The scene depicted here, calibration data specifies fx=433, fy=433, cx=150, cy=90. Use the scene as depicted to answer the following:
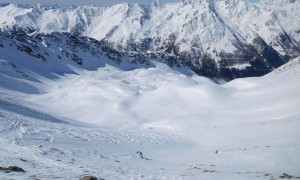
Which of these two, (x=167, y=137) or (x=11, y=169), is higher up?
(x=167, y=137)

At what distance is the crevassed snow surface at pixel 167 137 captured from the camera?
2734 cm

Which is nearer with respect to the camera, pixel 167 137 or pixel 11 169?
pixel 11 169

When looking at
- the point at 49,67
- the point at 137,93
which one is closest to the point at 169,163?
the point at 137,93

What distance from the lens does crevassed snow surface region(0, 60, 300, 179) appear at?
89.7ft

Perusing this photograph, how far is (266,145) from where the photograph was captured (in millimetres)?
35125

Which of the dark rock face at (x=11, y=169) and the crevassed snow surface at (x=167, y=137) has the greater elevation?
the crevassed snow surface at (x=167, y=137)

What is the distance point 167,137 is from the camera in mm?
49188

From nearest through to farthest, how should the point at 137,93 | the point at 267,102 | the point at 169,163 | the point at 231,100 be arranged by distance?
the point at 169,163
the point at 267,102
the point at 231,100
the point at 137,93

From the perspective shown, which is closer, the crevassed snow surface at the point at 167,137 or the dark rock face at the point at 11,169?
the dark rock face at the point at 11,169

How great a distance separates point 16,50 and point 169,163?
5232 inches

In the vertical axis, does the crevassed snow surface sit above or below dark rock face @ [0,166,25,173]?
above

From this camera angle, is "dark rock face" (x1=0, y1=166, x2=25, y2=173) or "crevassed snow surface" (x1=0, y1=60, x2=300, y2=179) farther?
"crevassed snow surface" (x1=0, y1=60, x2=300, y2=179)

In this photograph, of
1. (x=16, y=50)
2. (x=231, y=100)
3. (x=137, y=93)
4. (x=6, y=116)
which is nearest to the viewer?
(x=6, y=116)

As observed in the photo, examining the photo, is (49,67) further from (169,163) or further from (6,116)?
(169,163)
